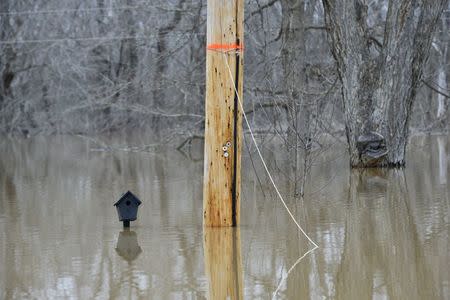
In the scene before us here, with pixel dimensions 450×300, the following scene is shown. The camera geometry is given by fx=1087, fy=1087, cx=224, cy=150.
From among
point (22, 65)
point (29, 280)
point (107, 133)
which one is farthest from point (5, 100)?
point (29, 280)

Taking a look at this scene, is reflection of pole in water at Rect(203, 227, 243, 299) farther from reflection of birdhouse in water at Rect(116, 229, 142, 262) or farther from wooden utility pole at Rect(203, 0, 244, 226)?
reflection of birdhouse in water at Rect(116, 229, 142, 262)

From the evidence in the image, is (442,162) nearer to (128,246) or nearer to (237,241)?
(237,241)

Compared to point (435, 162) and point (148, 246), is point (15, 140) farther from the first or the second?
point (148, 246)

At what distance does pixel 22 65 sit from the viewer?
50125 mm

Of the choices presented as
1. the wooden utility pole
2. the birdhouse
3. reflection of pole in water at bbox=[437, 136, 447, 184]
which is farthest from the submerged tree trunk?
the wooden utility pole

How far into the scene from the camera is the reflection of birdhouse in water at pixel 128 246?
1085 centimetres

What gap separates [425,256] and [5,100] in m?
43.1

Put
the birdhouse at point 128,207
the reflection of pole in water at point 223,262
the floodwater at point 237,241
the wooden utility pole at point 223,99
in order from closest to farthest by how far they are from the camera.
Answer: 1. the reflection of pole in water at point 223,262
2. the floodwater at point 237,241
3. the wooden utility pole at point 223,99
4. the birdhouse at point 128,207

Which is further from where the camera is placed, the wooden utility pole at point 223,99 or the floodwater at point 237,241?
the wooden utility pole at point 223,99

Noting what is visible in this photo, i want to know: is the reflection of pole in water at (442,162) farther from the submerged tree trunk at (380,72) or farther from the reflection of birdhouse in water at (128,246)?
the reflection of birdhouse in water at (128,246)

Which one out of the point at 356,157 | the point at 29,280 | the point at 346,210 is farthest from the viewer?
the point at 356,157

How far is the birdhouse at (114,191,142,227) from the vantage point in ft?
41.9

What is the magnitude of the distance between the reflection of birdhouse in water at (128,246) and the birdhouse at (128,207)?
0.51 feet

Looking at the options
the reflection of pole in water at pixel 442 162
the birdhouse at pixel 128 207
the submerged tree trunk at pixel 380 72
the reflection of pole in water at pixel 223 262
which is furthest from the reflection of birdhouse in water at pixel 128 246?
the submerged tree trunk at pixel 380 72
